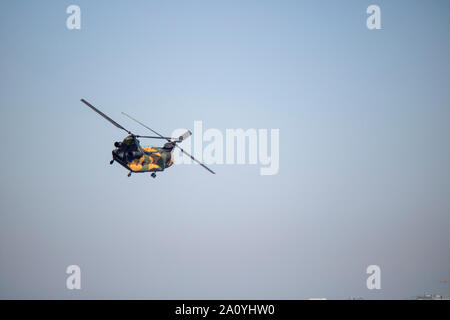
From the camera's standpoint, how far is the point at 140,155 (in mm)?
80188

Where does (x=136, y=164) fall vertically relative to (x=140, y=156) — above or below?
below

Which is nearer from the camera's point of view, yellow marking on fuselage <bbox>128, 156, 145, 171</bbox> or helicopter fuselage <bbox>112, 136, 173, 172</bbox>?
helicopter fuselage <bbox>112, 136, 173, 172</bbox>

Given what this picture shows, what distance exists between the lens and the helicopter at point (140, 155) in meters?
76.9

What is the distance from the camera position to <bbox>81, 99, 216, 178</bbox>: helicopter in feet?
252

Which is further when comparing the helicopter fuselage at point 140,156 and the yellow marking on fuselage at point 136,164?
the yellow marking on fuselage at point 136,164

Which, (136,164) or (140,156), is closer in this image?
(136,164)

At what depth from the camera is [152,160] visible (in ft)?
274
